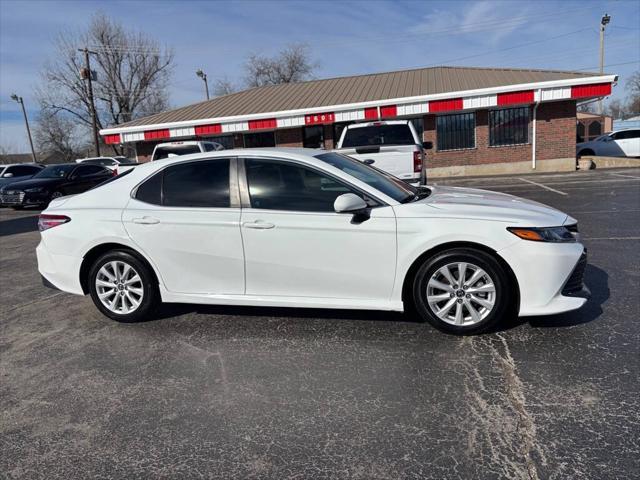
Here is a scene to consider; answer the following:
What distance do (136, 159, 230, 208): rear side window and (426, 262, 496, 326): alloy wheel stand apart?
1969mm

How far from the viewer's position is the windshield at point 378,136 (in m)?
9.65

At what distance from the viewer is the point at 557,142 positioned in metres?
18.9

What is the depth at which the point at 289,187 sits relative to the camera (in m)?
4.09

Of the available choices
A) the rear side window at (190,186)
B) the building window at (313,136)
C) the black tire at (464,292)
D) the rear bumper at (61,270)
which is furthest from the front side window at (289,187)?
the building window at (313,136)

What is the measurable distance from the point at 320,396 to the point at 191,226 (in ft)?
6.53

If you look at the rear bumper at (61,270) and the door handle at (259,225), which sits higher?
the door handle at (259,225)

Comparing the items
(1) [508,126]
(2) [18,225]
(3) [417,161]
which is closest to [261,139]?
(1) [508,126]

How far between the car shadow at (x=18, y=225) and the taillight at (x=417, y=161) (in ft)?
30.6

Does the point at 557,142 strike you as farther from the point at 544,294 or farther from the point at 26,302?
the point at 26,302

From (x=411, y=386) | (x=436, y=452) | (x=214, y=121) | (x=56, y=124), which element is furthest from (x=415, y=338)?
(x=56, y=124)

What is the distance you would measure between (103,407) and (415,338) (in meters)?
2.37

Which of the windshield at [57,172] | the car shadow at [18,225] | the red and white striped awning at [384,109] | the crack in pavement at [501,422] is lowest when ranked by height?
the crack in pavement at [501,422]

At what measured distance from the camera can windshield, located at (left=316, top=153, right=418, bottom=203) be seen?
13.4 feet

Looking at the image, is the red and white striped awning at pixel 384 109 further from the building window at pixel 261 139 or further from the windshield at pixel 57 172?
the windshield at pixel 57 172
